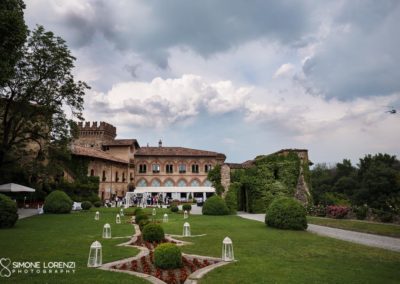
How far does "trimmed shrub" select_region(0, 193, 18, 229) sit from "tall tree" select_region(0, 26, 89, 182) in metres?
9.93

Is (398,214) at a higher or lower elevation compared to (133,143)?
lower

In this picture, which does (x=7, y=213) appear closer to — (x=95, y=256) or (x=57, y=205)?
(x=57, y=205)

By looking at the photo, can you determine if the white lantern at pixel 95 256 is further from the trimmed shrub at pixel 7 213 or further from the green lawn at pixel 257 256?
the trimmed shrub at pixel 7 213

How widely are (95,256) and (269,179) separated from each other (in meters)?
21.4

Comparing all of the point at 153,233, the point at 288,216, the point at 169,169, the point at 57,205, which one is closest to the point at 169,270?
the point at 153,233

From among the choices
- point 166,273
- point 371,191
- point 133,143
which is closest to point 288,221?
point 166,273

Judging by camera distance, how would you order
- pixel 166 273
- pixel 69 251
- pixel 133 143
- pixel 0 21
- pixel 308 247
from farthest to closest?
pixel 133 143
pixel 0 21
pixel 308 247
pixel 69 251
pixel 166 273

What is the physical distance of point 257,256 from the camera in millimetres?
8961

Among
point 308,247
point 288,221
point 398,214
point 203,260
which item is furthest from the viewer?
point 398,214

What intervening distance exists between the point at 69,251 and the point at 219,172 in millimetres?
20932

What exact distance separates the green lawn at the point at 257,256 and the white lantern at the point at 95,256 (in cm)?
23

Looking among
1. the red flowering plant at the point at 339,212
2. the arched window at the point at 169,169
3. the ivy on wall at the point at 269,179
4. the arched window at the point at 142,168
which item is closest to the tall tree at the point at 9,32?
the ivy on wall at the point at 269,179

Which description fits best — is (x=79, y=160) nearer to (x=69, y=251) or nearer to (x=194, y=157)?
(x=194, y=157)

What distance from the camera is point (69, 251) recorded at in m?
9.47
